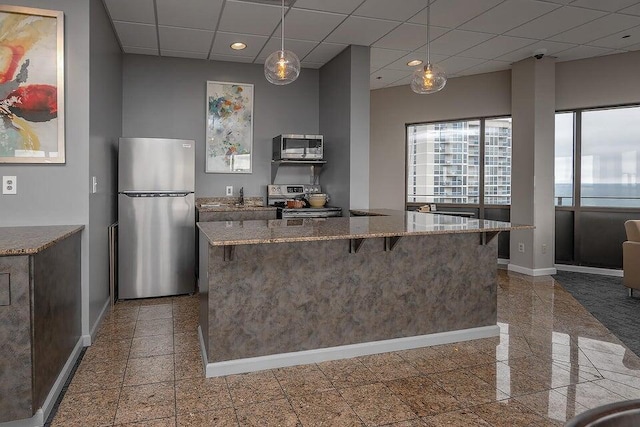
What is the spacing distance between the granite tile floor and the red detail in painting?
1.60 metres

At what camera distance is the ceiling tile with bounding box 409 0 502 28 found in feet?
12.4

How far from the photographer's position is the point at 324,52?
510cm

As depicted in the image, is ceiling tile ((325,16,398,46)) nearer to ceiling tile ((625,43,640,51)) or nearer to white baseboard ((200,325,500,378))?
white baseboard ((200,325,500,378))

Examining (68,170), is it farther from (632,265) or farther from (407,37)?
(632,265)

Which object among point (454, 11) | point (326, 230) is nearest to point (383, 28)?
point (454, 11)

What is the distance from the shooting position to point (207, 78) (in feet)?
17.6

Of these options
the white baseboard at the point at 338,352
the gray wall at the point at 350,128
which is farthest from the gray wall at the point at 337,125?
the white baseboard at the point at 338,352

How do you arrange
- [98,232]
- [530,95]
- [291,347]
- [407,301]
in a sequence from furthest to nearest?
1. [530,95]
2. [98,232]
3. [407,301]
4. [291,347]

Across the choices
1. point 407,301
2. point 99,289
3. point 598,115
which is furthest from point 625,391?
point 598,115

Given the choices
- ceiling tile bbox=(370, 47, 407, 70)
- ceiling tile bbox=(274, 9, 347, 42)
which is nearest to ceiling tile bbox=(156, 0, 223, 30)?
ceiling tile bbox=(274, 9, 347, 42)

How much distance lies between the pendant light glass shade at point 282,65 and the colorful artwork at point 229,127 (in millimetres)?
2399

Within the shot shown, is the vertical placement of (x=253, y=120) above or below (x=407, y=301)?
above

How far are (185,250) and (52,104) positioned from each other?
201 centimetres

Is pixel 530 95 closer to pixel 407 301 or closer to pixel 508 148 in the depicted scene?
pixel 508 148
